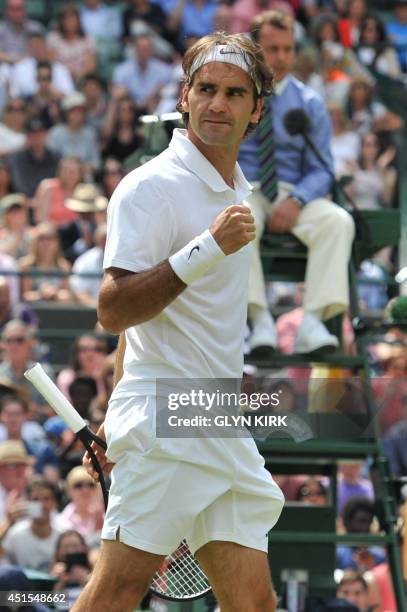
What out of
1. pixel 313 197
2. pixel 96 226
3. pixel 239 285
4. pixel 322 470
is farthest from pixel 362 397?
pixel 96 226

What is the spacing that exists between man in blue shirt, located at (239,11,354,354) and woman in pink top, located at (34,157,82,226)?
6.08m

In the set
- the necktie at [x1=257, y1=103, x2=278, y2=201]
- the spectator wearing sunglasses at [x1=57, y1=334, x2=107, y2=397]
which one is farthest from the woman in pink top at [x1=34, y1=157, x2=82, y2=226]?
the necktie at [x1=257, y1=103, x2=278, y2=201]

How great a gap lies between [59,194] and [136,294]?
9.92 metres

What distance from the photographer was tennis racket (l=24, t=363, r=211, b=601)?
5.14 m

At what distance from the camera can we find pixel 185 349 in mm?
4781

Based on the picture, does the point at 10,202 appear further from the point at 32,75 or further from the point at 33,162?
the point at 32,75

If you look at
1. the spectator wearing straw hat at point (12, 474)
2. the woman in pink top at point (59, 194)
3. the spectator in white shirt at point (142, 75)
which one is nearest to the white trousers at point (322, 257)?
the spectator wearing straw hat at point (12, 474)

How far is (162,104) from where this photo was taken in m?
16.0

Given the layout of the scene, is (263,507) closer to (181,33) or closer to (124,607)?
(124,607)

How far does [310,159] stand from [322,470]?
63.7 inches

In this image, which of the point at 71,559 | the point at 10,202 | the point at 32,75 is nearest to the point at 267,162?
the point at 71,559

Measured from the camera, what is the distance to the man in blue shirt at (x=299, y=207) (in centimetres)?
775

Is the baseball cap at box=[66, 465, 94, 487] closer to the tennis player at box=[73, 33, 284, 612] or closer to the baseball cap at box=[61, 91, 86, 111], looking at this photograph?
the tennis player at box=[73, 33, 284, 612]

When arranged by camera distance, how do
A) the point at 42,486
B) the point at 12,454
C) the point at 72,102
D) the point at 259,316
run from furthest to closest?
the point at 72,102
the point at 12,454
the point at 42,486
the point at 259,316
